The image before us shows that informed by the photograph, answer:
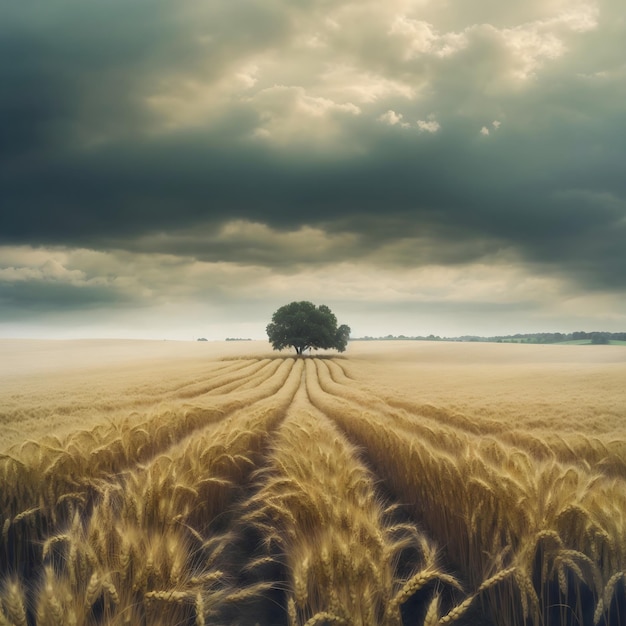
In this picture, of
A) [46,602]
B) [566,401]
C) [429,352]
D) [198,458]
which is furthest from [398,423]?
[429,352]

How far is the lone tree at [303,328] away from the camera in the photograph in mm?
66375

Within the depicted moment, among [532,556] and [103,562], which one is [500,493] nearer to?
[532,556]

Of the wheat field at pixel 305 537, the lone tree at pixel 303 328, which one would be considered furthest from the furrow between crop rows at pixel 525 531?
the lone tree at pixel 303 328

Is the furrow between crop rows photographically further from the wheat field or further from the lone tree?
the lone tree

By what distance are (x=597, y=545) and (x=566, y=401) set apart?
1576 centimetres

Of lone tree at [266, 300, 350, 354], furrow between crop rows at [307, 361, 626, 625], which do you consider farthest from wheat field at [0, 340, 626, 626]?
lone tree at [266, 300, 350, 354]

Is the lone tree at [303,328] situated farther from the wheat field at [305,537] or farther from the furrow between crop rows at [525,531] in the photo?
the furrow between crop rows at [525,531]

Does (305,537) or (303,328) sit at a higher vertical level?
(303,328)

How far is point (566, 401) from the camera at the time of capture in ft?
52.5

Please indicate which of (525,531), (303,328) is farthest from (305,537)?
(303,328)

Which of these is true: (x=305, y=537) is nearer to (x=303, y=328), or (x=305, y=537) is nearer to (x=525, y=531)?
(x=525, y=531)

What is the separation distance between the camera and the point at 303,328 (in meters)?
66.7

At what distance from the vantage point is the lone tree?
66.4m

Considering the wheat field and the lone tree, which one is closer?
the wheat field
